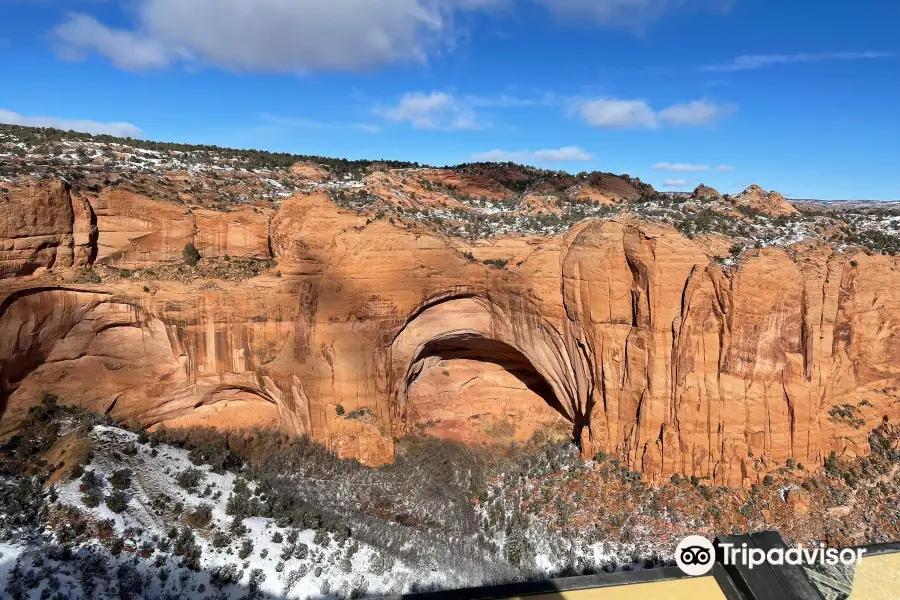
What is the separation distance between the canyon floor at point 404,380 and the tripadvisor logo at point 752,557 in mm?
10269

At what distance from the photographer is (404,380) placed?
63.3 ft

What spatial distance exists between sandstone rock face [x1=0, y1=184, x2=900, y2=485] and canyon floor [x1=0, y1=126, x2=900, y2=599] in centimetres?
8

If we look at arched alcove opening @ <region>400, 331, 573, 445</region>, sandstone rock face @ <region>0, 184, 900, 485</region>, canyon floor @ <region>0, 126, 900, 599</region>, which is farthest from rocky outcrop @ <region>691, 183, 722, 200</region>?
arched alcove opening @ <region>400, 331, 573, 445</region>

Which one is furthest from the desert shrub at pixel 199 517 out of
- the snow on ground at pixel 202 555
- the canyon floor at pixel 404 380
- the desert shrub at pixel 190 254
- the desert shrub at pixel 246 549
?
the desert shrub at pixel 190 254

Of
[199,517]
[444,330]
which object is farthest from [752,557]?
[199,517]

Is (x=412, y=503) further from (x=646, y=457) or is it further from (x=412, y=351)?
(x=646, y=457)

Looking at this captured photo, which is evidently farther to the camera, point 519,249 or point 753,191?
point 753,191

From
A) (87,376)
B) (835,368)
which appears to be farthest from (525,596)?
(87,376)

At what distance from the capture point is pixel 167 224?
1805cm

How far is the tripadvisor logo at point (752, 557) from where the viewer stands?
5.20 m

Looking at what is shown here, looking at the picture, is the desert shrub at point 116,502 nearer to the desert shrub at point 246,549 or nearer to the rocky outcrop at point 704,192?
the desert shrub at point 246,549

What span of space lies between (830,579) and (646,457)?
1141 cm

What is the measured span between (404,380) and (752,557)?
49.2ft

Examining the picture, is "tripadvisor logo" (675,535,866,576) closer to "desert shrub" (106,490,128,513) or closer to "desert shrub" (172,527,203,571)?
"desert shrub" (172,527,203,571)
